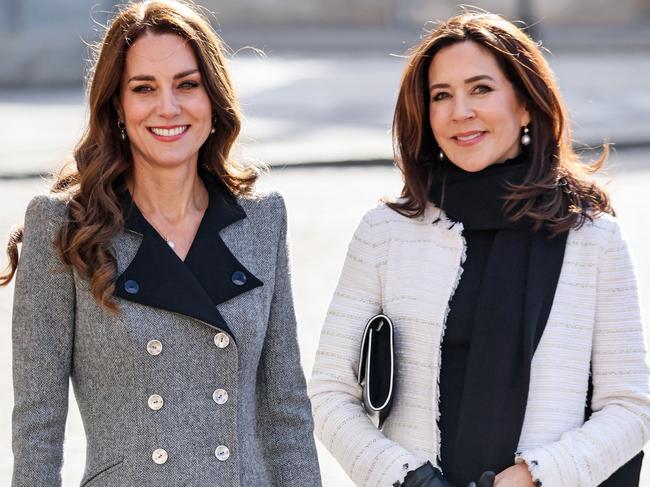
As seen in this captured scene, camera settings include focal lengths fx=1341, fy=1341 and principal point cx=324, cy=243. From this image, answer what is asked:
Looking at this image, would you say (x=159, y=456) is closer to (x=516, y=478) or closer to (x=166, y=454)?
(x=166, y=454)

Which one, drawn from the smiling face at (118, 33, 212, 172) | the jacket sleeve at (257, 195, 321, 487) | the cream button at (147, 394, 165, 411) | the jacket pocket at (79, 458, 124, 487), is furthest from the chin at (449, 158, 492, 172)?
the jacket pocket at (79, 458, 124, 487)

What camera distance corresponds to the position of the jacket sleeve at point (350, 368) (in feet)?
11.0

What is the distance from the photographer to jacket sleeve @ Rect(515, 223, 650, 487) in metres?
3.18

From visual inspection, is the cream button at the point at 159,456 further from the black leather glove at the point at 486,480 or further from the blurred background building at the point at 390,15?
the blurred background building at the point at 390,15

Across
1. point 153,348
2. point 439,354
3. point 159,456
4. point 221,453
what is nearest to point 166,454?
point 159,456

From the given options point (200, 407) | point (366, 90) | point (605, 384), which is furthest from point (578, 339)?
point (366, 90)

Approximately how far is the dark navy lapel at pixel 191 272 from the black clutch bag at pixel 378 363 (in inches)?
12.6

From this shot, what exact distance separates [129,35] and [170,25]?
102 mm

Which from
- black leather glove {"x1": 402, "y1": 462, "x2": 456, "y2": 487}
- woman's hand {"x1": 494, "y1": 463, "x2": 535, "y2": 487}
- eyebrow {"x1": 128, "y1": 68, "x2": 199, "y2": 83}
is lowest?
black leather glove {"x1": 402, "y1": 462, "x2": 456, "y2": 487}

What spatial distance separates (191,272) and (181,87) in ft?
1.46

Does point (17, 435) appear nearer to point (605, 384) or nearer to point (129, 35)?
point (129, 35)

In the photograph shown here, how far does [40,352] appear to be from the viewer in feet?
9.77

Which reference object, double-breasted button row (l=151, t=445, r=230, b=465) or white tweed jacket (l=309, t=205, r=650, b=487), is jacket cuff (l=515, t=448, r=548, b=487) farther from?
double-breasted button row (l=151, t=445, r=230, b=465)

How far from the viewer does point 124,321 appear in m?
3.04
